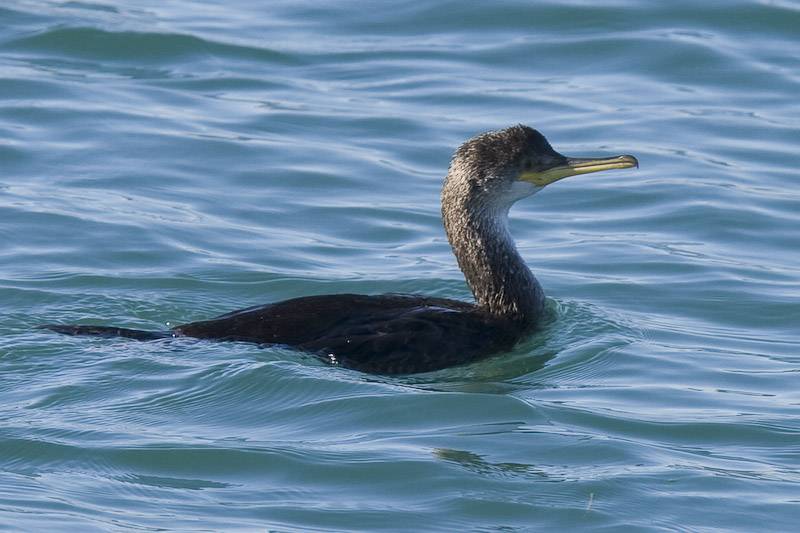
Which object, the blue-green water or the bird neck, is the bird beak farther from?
the blue-green water

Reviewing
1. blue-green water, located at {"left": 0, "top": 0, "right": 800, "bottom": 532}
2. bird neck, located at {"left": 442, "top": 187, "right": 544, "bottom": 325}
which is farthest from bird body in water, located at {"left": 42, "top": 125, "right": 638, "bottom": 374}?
blue-green water, located at {"left": 0, "top": 0, "right": 800, "bottom": 532}

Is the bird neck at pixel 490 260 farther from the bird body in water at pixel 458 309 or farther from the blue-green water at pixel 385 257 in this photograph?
the blue-green water at pixel 385 257

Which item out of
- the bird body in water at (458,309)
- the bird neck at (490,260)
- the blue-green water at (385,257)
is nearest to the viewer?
the blue-green water at (385,257)

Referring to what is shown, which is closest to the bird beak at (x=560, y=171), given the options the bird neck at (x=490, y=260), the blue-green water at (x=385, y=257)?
the bird neck at (x=490, y=260)

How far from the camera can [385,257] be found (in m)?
12.5

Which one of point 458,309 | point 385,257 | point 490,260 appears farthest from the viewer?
point 385,257

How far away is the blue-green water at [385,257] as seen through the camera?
8.19 m

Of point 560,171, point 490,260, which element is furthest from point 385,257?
point 560,171

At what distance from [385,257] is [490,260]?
208 cm

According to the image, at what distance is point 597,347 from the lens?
10.6 meters

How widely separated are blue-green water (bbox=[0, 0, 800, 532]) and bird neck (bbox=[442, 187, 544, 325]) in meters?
0.27

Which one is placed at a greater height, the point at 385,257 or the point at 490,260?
the point at 490,260

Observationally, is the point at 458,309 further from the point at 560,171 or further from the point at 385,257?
the point at 385,257

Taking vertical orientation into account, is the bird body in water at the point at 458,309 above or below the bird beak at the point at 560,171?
below
